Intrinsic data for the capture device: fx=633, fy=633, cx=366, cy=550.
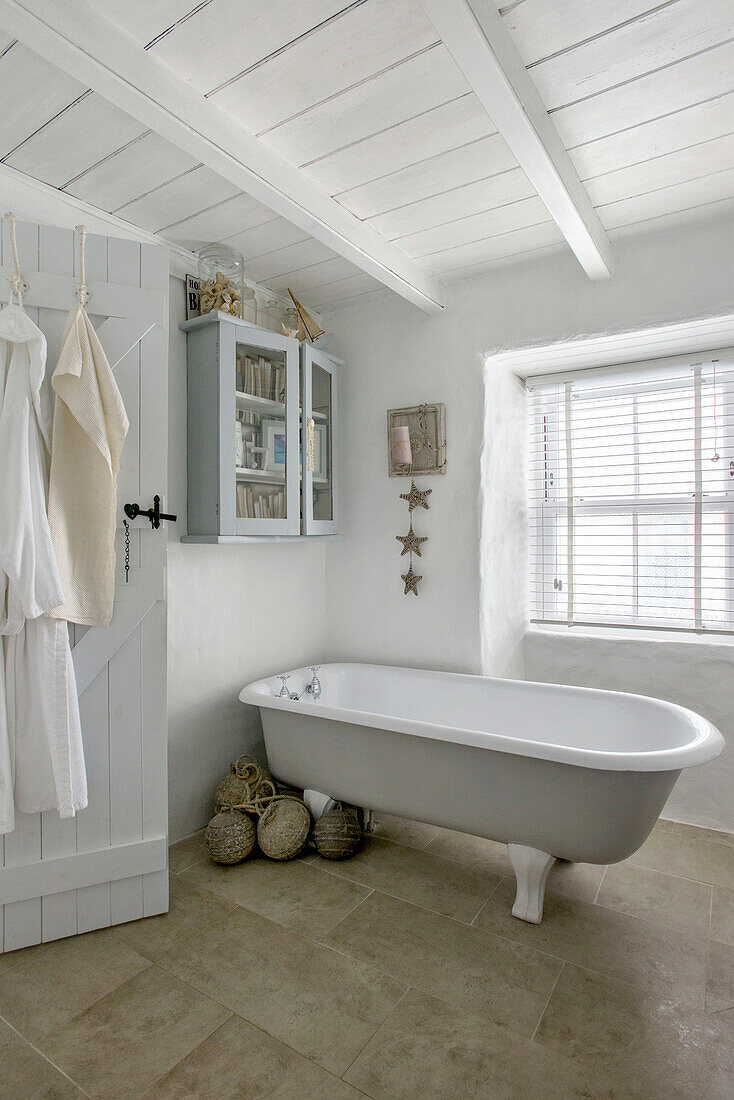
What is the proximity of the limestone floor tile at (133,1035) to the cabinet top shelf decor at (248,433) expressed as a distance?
1487mm

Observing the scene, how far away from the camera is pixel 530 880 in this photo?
6.75 feet

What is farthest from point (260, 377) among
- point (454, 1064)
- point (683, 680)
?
point (454, 1064)

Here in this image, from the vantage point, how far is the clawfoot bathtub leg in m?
2.04

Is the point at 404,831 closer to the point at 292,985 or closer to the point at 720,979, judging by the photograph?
the point at 292,985

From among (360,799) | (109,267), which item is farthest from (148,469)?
(360,799)

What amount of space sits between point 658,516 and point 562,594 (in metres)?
0.60

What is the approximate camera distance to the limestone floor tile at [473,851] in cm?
239

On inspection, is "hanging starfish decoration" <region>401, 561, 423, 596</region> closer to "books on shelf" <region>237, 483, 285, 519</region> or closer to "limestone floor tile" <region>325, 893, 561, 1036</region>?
"books on shelf" <region>237, 483, 285, 519</region>

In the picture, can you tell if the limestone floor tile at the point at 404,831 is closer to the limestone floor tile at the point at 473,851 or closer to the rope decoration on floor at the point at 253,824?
the limestone floor tile at the point at 473,851

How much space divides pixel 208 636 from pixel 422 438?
138 centimetres

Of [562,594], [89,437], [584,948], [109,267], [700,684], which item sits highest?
[109,267]

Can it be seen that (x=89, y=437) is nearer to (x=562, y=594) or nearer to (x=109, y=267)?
(x=109, y=267)

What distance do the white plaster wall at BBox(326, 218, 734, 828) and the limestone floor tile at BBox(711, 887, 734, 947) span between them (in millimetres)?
526

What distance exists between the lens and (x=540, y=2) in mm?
1405
